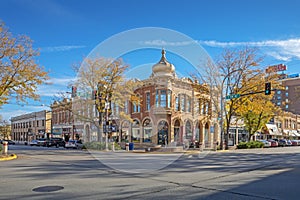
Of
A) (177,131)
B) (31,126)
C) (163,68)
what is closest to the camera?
(163,68)

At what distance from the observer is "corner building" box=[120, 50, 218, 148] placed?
3512 centimetres

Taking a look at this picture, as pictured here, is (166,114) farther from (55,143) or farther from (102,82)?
(55,143)

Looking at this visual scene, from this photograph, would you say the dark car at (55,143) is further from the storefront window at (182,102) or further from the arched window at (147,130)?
the storefront window at (182,102)

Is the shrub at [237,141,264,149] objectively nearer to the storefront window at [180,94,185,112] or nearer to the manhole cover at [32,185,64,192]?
the storefront window at [180,94,185,112]

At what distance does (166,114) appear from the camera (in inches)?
1537

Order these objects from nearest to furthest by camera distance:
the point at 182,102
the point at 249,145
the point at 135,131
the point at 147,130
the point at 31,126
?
the point at 182,102 < the point at 249,145 < the point at 147,130 < the point at 135,131 < the point at 31,126

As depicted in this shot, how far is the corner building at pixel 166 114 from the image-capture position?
115ft

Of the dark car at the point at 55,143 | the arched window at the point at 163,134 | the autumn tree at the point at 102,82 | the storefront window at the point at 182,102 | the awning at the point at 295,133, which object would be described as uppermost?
the autumn tree at the point at 102,82

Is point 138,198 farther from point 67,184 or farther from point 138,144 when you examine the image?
point 138,144

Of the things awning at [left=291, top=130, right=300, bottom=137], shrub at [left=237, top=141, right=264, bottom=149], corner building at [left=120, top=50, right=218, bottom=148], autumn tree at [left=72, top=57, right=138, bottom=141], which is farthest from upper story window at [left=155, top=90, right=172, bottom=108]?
awning at [left=291, top=130, right=300, bottom=137]

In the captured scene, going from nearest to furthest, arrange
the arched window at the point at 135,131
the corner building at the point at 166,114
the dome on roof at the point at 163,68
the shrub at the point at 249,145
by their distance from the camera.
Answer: the dome on roof at the point at 163,68, the corner building at the point at 166,114, the shrub at the point at 249,145, the arched window at the point at 135,131

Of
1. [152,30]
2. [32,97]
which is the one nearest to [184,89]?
[32,97]

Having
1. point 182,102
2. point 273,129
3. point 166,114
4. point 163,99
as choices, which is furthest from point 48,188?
point 273,129

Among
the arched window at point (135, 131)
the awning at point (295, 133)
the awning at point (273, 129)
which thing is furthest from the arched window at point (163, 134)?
the awning at point (295, 133)
